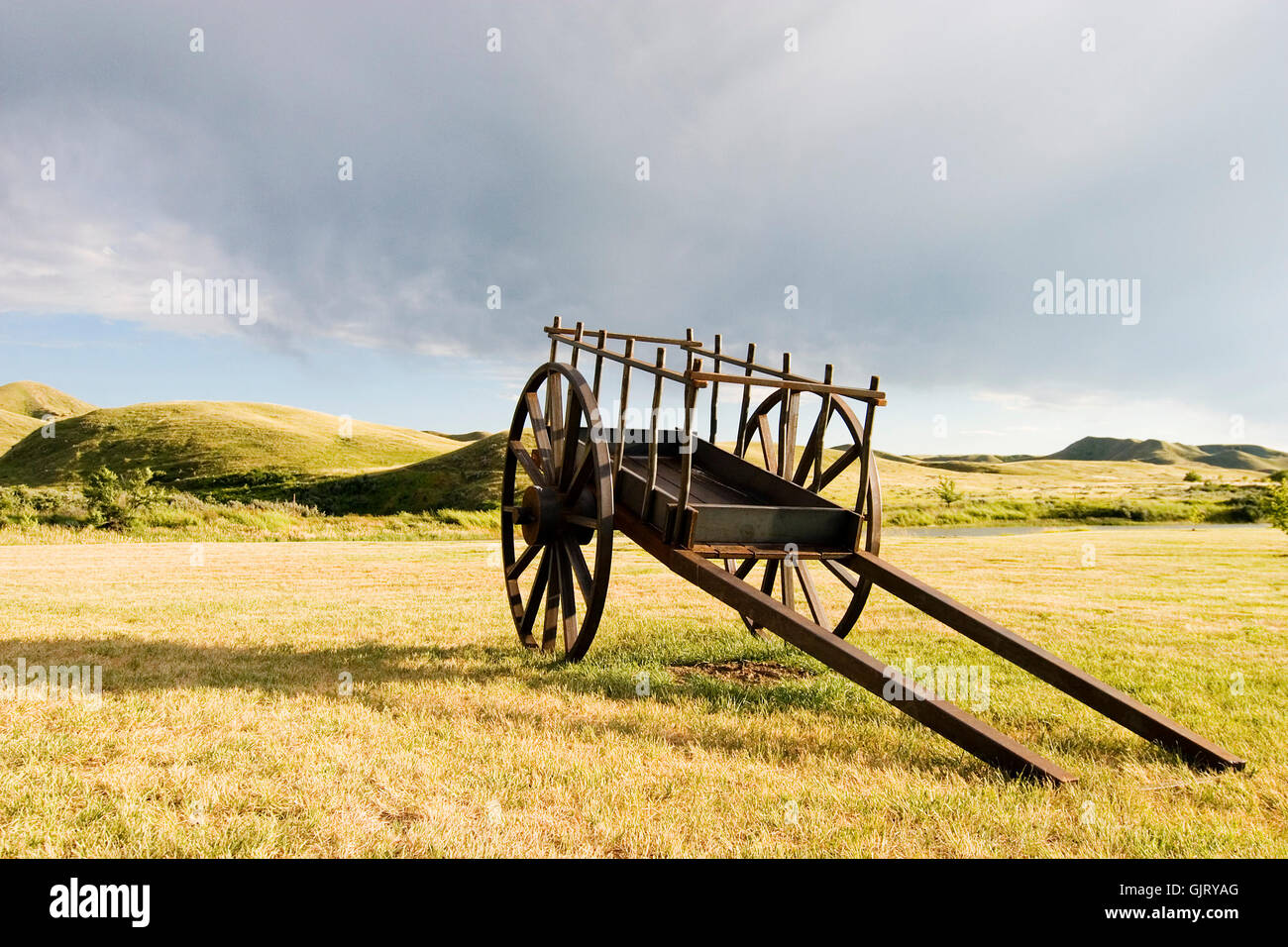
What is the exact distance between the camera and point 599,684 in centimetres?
574

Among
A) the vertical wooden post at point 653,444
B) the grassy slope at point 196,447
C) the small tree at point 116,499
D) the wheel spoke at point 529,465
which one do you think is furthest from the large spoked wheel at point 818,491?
the grassy slope at point 196,447

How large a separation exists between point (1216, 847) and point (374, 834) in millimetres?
3482

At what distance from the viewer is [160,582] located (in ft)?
38.8

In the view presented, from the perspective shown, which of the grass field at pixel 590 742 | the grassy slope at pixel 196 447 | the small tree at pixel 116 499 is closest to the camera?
the grass field at pixel 590 742

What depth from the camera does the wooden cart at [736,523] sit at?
417 cm

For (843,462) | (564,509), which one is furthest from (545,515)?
(843,462)

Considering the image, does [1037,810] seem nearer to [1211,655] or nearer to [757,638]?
[757,638]

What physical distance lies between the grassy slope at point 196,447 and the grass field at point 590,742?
5472 cm

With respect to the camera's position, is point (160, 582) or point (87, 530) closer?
point (160, 582)

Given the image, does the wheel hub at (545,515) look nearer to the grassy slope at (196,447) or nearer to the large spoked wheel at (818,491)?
the large spoked wheel at (818,491)

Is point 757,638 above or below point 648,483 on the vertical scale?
below

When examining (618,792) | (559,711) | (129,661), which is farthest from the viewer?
(129,661)
